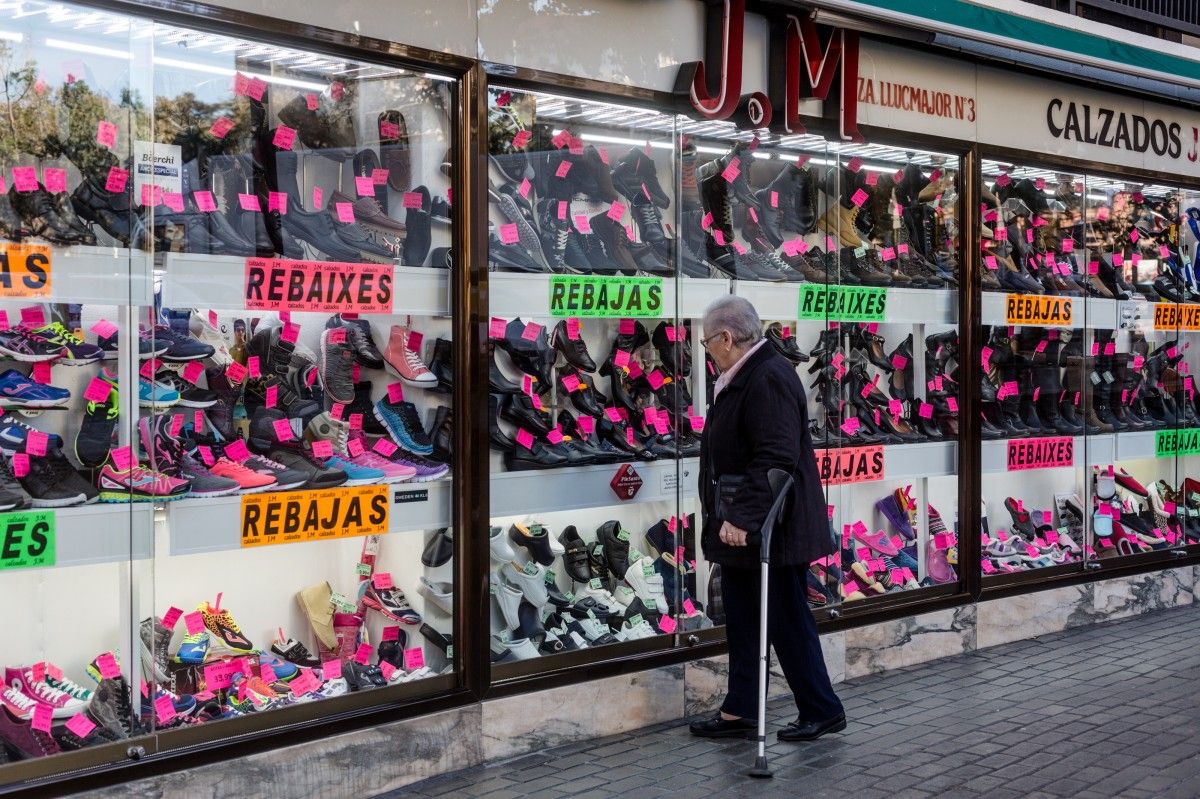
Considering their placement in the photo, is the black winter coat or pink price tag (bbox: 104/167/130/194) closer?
pink price tag (bbox: 104/167/130/194)

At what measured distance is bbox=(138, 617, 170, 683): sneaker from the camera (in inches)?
186

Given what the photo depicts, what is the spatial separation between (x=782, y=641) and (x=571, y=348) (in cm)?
174

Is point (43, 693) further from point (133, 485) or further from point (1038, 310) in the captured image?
point (1038, 310)

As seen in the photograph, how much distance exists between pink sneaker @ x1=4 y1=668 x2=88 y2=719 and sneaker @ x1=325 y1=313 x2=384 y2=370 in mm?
1793

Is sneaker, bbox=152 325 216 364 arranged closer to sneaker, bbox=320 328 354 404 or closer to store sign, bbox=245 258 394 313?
store sign, bbox=245 258 394 313

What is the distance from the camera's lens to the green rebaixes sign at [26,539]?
434 centimetres

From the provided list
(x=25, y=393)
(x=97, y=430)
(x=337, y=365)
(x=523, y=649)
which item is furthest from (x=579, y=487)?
(x=25, y=393)

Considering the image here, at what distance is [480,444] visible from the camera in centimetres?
554

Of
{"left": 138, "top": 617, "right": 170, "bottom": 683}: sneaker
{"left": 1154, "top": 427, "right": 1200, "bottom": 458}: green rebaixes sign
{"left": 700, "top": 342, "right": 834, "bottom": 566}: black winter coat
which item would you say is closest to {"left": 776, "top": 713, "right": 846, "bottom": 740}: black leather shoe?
{"left": 700, "top": 342, "right": 834, "bottom": 566}: black winter coat

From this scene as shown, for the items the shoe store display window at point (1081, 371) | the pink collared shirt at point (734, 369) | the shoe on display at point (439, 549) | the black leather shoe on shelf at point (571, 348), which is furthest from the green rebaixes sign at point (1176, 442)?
the shoe on display at point (439, 549)

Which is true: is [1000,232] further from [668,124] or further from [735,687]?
[735,687]

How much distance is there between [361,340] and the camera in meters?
5.61

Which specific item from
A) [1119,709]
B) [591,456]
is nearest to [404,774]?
[591,456]

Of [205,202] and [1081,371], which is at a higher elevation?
[205,202]
